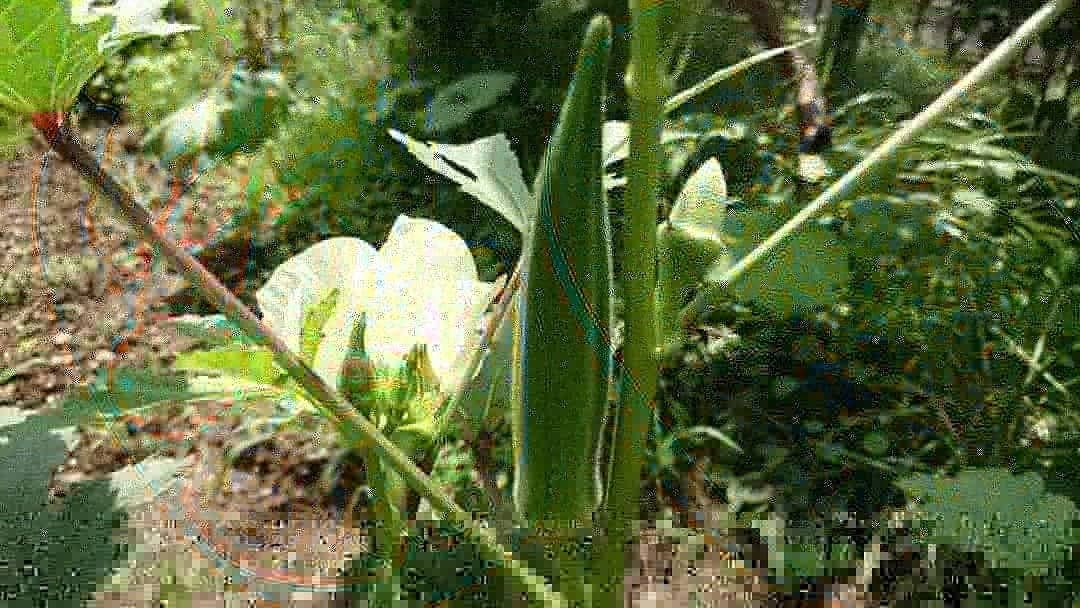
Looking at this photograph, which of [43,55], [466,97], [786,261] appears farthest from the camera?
[466,97]

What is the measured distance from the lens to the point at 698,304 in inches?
15.1

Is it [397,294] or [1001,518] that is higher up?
[397,294]

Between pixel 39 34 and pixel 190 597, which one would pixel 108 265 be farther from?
pixel 39 34

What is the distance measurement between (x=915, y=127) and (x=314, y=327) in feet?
0.74

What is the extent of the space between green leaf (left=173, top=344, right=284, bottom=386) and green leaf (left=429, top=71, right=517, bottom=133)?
3.93 ft

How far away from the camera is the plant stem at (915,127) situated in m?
0.35

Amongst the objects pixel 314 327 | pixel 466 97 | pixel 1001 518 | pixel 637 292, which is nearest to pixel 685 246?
pixel 637 292

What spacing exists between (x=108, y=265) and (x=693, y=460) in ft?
2.26

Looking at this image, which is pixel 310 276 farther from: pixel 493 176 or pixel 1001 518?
pixel 1001 518

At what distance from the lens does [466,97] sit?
157 cm

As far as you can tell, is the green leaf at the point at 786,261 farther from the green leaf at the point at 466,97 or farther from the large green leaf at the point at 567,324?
the green leaf at the point at 466,97

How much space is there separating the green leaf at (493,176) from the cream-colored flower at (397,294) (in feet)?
0.11

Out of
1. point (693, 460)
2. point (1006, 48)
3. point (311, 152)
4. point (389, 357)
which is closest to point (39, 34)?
point (389, 357)

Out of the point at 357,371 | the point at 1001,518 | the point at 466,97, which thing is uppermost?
the point at 466,97
